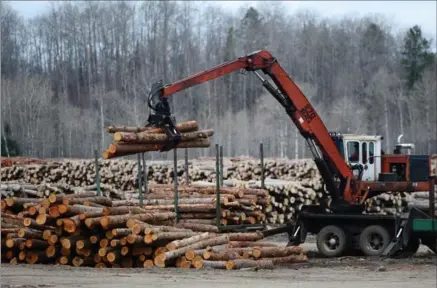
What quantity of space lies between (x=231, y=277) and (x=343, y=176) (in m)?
7.50

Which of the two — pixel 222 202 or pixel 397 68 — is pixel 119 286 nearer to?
pixel 222 202

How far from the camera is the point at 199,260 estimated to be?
18.2 metres

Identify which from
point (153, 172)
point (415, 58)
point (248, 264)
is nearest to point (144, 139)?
point (248, 264)

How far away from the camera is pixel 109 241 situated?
18766 mm

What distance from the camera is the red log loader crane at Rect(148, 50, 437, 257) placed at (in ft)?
73.7

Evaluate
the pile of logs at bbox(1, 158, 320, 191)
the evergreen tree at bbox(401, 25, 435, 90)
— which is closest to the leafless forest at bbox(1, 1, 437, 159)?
the evergreen tree at bbox(401, 25, 435, 90)

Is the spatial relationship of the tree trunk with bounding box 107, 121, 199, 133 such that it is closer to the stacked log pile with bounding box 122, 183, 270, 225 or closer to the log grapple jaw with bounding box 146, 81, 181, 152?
the log grapple jaw with bounding box 146, 81, 181, 152

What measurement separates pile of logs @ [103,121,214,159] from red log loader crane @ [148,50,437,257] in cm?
197

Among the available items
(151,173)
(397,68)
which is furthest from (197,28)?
(151,173)

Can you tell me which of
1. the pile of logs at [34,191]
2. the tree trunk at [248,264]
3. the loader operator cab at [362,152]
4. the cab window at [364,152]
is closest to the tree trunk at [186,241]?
the tree trunk at [248,264]

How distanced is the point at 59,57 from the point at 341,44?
27010 millimetres

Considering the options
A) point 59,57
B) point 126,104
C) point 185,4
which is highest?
point 185,4

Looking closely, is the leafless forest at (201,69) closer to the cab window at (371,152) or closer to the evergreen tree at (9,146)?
the evergreen tree at (9,146)

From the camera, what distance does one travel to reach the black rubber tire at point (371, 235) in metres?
22.0
